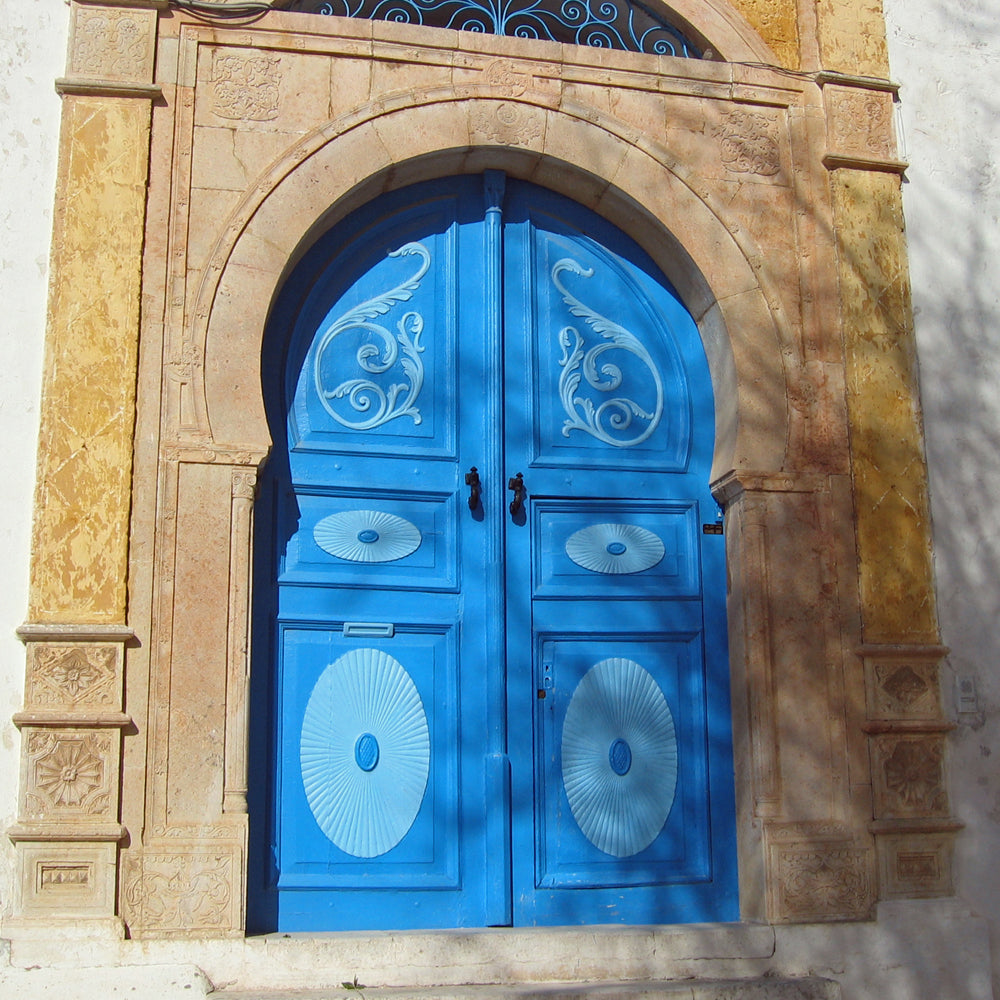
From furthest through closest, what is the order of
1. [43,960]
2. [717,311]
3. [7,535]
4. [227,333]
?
[717,311]
[227,333]
[7,535]
[43,960]

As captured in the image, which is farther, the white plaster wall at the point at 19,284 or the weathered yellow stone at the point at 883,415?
the weathered yellow stone at the point at 883,415

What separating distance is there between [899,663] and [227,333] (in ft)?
10.4

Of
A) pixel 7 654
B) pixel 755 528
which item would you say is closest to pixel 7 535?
pixel 7 654

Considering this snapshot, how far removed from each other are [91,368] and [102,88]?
1.21m

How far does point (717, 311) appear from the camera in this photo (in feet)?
19.1

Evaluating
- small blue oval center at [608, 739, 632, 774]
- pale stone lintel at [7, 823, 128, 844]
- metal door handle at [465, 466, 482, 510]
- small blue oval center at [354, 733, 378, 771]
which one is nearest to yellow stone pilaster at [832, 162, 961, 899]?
small blue oval center at [608, 739, 632, 774]

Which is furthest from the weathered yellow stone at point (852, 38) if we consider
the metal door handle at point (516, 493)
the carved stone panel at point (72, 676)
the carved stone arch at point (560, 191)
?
the carved stone panel at point (72, 676)

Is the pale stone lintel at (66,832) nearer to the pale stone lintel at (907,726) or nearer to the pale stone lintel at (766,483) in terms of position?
the pale stone lintel at (766,483)

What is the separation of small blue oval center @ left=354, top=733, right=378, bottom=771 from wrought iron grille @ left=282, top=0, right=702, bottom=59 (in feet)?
10.8

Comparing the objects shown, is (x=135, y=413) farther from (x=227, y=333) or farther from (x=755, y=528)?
(x=755, y=528)

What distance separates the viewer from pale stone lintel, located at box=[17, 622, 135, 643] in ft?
15.7

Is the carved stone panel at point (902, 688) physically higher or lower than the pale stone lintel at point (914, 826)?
higher

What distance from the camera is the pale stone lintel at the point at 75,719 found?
15.5ft

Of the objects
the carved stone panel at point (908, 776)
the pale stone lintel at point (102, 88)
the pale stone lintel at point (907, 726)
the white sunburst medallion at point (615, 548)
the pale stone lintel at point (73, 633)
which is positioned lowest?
the carved stone panel at point (908, 776)
